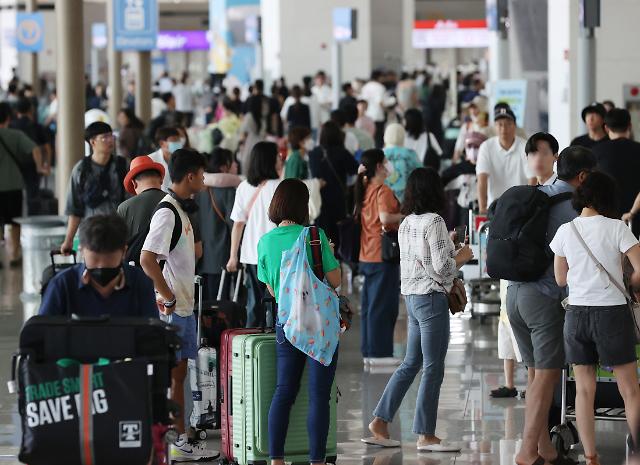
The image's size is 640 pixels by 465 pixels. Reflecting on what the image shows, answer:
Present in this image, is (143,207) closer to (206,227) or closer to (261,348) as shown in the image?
(261,348)

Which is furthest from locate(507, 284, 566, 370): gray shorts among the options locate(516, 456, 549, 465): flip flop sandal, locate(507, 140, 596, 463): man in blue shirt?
locate(516, 456, 549, 465): flip flop sandal

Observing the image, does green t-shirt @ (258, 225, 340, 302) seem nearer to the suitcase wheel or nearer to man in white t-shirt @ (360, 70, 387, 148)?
the suitcase wheel

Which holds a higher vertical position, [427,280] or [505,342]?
[427,280]

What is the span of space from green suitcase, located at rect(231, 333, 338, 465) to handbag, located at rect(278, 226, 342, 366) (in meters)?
0.31

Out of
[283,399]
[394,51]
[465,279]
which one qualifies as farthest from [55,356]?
[394,51]

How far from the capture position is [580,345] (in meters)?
6.90

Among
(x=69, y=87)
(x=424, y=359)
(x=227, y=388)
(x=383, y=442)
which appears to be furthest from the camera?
(x=69, y=87)

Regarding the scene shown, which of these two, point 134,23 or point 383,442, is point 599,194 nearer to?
point 383,442

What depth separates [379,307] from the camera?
10453mm

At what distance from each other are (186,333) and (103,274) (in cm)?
175

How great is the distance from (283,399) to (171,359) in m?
1.49

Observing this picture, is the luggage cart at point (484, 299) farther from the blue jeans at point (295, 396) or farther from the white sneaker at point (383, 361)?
the blue jeans at point (295, 396)

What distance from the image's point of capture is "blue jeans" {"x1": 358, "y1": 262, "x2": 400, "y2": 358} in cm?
1034

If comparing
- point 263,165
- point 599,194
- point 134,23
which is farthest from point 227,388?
point 134,23
